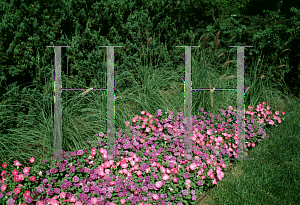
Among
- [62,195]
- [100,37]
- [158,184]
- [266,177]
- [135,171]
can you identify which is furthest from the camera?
[100,37]

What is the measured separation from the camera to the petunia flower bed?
218 centimetres

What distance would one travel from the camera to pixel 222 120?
3752 millimetres

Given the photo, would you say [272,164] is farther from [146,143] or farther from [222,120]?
[146,143]

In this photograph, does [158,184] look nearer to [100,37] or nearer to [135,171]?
[135,171]

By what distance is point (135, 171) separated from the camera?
2520mm

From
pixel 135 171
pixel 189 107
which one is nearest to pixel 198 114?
pixel 189 107

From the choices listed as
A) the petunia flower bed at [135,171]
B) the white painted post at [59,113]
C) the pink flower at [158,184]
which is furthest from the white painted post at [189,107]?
the white painted post at [59,113]

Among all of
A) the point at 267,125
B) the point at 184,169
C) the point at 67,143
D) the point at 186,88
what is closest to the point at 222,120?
the point at 186,88

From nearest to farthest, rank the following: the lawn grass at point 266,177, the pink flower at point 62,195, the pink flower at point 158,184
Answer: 1. the pink flower at point 62,195
2. the pink flower at point 158,184
3. the lawn grass at point 266,177

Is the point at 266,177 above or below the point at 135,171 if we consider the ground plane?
below

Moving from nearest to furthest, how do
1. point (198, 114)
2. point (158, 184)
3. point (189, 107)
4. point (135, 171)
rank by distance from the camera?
point (158, 184) < point (135, 171) < point (189, 107) < point (198, 114)

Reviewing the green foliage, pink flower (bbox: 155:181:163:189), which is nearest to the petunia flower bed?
pink flower (bbox: 155:181:163:189)

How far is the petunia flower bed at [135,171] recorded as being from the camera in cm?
218

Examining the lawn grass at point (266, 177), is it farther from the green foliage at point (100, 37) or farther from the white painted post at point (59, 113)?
the green foliage at point (100, 37)
